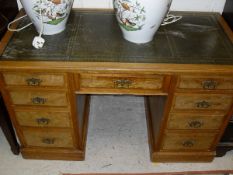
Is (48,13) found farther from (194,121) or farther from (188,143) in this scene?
(188,143)

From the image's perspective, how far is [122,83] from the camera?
107 centimetres

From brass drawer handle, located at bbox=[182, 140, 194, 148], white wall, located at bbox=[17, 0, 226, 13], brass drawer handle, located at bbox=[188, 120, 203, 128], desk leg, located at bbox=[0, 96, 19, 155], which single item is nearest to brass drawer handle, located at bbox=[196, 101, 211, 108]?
brass drawer handle, located at bbox=[188, 120, 203, 128]

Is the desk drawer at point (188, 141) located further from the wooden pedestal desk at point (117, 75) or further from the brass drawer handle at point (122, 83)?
the brass drawer handle at point (122, 83)

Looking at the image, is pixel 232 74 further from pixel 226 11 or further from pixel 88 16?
pixel 88 16

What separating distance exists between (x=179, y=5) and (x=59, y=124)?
0.85m

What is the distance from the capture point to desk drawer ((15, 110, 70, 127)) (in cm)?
119

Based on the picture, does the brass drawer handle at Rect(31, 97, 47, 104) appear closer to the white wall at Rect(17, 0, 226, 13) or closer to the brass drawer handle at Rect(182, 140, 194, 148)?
the white wall at Rect(17, 0, 226, 13)

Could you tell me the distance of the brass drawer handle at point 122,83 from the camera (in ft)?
Answer: 3.48

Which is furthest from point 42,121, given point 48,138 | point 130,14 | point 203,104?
point 203,104

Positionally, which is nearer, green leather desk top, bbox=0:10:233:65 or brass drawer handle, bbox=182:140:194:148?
green leather desk top, bbox=0:10:233:65

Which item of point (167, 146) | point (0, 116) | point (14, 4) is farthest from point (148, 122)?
point (14, 4)

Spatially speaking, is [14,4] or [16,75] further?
[14,4]

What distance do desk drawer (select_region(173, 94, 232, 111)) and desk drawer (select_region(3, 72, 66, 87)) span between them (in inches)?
19.1

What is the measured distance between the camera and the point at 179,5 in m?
1.36
